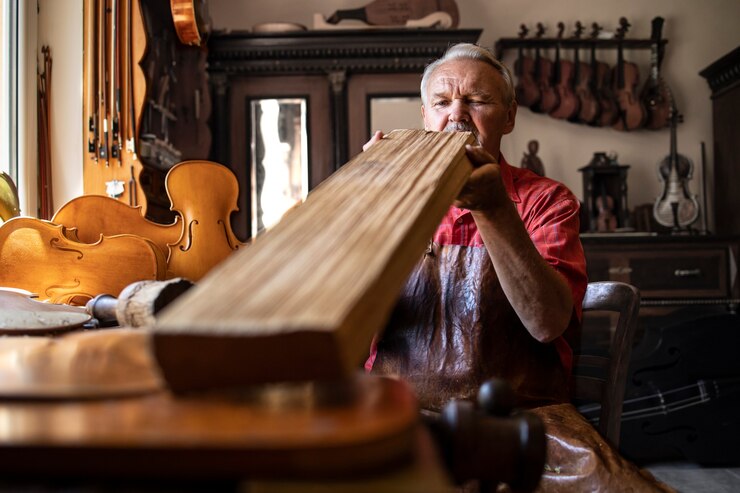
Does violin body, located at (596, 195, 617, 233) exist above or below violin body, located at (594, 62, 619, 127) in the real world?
below

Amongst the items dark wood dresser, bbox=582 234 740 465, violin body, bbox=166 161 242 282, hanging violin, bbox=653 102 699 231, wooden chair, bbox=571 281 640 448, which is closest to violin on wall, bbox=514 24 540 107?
hanging violin, bbox=653 102 699 231

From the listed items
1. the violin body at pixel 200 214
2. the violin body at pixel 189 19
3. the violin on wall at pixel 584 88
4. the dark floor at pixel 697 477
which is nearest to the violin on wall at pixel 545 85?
the violin on wall at pixel 584 88

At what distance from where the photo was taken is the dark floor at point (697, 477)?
9.77ft

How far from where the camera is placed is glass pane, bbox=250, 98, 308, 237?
4.13 metres

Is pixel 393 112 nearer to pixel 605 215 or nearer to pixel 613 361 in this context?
pixel 605 215

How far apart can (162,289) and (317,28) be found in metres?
3.80

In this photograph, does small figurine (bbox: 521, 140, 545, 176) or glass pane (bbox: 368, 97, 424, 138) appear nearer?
glass pane (bbox: 368, 97, 424, 138)

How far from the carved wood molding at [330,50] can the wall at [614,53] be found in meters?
0.53

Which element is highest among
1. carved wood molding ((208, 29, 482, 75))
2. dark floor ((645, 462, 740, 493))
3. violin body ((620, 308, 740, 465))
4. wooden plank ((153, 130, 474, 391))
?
carved wood molding ((208, 29, 482, 75))

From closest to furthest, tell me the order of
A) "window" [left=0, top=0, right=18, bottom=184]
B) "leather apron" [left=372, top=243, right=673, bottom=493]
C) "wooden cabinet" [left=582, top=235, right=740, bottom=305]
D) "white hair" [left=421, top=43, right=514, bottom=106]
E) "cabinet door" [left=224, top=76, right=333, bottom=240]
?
1. "leather apron" [left=372, top=243, right=673, bottom=493]
2. "white hair" [left=421, top=43, right=514, bottom=106]
3. "window" [left=0, top=0, right=18, bottom=184]
4. "wooden cabinet" [left=582, top=235, right=740, bottom=305]
5. "cabinet door" [left=224, top=76, right=333, bottom=240]

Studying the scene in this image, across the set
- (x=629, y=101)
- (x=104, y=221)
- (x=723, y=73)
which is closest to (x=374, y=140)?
(x=104, y=221)

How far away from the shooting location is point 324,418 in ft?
0.99

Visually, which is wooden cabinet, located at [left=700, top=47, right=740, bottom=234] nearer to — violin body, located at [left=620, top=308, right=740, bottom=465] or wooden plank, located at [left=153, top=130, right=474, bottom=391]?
violin body, located at [left=620, top=308, right=740, bottom=465]

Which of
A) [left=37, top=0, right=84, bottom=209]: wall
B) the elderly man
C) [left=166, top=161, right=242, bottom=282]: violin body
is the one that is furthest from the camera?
[left=37, top=0, right=84, bottom=209]: wall
